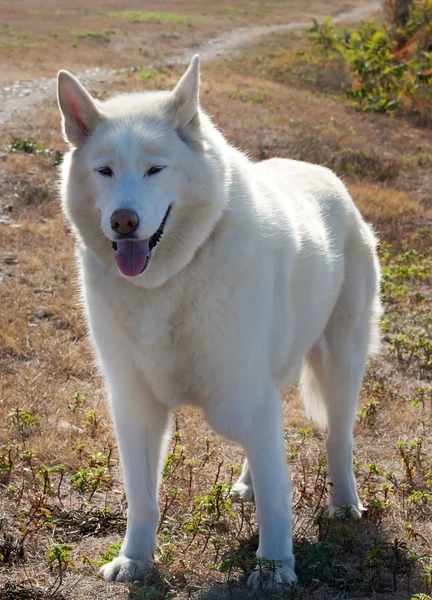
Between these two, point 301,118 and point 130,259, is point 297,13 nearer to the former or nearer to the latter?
point 301,118

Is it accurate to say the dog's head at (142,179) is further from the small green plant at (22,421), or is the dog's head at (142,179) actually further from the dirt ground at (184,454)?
the small green plant at (22,421)

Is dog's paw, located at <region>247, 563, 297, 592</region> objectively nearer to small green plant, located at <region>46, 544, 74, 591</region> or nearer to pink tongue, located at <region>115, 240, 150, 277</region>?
small green plant, located at <region>46, 544, 74, 591</region>

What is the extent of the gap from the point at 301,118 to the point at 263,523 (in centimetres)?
1318

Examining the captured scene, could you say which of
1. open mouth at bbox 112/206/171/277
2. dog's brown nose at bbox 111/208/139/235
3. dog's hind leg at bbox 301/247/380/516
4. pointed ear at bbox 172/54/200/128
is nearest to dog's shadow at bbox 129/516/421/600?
dog's hind leg at bbox 301/247/380/516

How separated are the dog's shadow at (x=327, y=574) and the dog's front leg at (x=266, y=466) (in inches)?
3.0

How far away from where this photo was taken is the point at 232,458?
4.47 m

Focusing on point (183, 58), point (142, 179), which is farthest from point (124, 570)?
point (183, 58)

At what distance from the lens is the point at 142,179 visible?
2900 millimetres

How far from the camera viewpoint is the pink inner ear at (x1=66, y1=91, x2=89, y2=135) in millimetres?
3088

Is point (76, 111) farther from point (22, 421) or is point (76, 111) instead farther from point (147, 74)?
point (147, 74)

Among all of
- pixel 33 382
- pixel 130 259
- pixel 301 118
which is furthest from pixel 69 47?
pixel 130 259

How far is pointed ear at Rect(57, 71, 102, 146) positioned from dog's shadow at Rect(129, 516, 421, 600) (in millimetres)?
1812

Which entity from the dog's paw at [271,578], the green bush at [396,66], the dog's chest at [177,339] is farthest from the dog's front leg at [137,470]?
the green bush at [396,66]

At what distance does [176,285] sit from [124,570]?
1.21 meters
